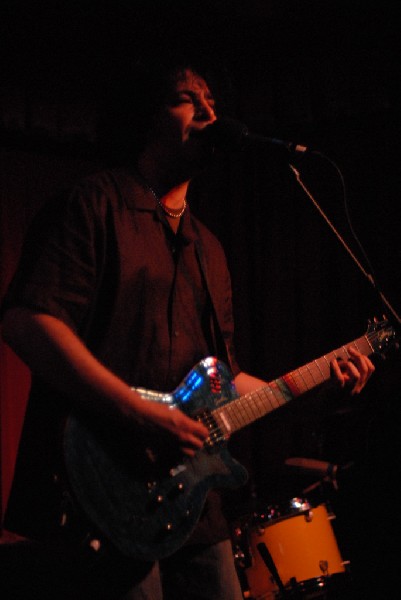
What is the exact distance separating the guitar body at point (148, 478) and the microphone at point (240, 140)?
73cm

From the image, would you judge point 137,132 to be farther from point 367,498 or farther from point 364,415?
point 367,498

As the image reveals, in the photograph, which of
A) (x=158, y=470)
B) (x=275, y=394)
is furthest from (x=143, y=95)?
(x=158, y=470)

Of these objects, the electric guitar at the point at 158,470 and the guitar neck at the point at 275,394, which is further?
the guitar neck at the point at 275,394

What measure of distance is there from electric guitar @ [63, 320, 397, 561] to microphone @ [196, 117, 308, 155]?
70 centimetres

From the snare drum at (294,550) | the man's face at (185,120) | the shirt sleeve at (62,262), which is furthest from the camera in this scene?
the snare drum at (294,550)

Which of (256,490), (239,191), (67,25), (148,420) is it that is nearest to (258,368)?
(256,490)

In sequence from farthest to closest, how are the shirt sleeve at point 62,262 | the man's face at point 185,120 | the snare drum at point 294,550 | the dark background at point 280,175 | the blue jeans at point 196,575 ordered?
the dark background at point 280,175 → the snare drum at point 294,550 → the man's face at point 185,120 → the blue jeans at point 196,575 → the shirt sleeve at point 62,262

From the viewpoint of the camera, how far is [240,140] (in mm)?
2223

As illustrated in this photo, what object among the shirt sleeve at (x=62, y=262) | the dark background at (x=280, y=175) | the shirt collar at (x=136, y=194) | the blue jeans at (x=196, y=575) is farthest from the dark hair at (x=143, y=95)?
the dark background at (x=280, y=175)

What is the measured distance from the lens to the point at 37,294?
6.23ft

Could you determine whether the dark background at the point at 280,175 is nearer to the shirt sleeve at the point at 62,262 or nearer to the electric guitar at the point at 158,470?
the electric guitar at the point at 158,470

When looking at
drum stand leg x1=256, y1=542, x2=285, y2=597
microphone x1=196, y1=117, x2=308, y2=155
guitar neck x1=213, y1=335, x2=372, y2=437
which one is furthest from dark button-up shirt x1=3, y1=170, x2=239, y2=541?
drum stand leg x1=256, y1=542, x2=285, y2=597

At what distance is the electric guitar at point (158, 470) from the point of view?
1.81 metres

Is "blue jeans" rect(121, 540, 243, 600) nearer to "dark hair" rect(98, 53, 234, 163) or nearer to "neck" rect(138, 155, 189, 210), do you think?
"neck" rect(138, 155, 189, 210)
